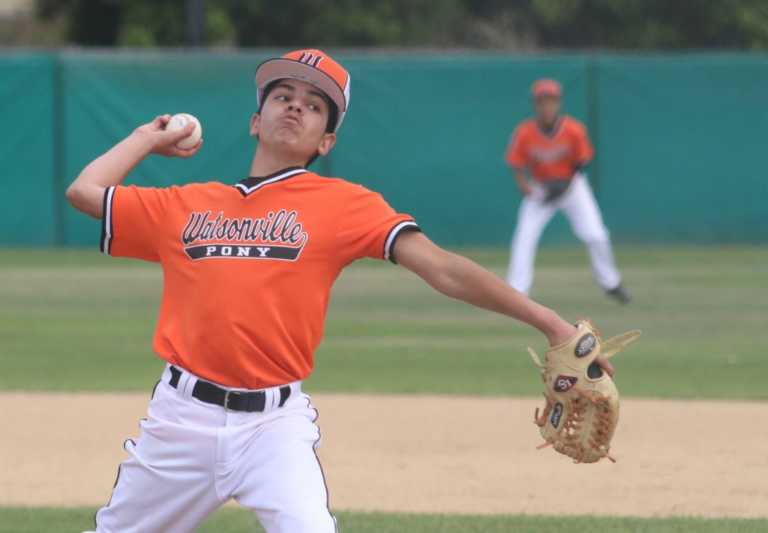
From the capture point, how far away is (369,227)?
14.8 feet

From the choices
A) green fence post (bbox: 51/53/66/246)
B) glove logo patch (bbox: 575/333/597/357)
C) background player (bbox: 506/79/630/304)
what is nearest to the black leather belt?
glove logo patch (bbox: 575/333/597/357)

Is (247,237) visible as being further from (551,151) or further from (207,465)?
(551,151)

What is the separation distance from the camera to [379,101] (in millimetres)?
23062

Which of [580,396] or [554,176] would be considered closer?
[580,396]

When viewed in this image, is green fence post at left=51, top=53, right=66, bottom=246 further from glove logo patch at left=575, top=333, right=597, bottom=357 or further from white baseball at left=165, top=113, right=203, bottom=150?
glove logo patch at left=575, top=333, right=597, bottom=357

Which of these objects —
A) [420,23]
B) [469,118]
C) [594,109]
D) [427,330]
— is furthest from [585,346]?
[420,23]

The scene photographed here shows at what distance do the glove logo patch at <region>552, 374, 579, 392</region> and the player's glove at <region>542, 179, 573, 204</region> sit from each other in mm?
11037

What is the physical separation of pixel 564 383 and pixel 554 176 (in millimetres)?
11082

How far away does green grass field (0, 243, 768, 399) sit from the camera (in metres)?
10.8

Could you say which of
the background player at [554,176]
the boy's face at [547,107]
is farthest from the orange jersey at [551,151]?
the boy's face at [547,107]

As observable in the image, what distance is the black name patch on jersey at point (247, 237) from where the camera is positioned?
4.51 m

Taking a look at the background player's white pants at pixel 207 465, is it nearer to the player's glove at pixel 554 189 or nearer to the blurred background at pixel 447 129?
the player's glove at pixel 554 189

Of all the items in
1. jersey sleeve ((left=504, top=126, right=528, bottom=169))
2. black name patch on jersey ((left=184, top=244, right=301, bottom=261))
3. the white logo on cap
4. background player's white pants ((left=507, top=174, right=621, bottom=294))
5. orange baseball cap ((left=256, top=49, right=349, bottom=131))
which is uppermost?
the white logo on cap

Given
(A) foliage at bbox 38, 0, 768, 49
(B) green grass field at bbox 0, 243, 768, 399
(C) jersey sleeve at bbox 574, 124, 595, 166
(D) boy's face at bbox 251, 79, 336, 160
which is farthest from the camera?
(A) foliage at bbox 38, 0, 768, 49
